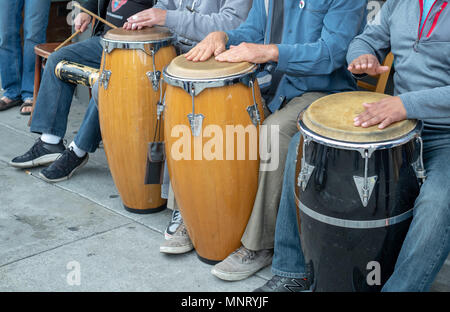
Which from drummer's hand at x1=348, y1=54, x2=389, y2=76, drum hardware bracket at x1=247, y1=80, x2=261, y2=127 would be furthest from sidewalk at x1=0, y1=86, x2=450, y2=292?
drummer's hand at x1=348, y1=54, x2=389, y2=76

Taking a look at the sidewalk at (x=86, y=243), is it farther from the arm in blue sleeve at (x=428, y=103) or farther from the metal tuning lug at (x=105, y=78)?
the arm in blue sleeve at (x=428, y=103)

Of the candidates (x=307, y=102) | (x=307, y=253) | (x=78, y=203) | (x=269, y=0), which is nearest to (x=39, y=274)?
(x=78, y=203)

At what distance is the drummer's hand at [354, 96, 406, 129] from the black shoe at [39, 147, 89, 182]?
2.08 meters

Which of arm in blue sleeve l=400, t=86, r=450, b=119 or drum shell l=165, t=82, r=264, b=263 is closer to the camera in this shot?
arm in blue sleeve l=400, t=86, r=450, b=119

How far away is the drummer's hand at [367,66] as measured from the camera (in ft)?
7.63

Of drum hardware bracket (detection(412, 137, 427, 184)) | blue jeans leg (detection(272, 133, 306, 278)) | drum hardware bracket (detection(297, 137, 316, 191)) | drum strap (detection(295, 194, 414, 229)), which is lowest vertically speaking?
blue jeans leg (detection(272, 133, 306, 278))

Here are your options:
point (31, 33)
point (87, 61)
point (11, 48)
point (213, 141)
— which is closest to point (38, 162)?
point (87, 61)

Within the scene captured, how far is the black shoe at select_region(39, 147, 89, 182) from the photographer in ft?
11.7

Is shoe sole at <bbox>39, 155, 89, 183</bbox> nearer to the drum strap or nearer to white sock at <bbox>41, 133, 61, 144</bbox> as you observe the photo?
white sock at <bbox>41, 133, 61, 144</bbox>

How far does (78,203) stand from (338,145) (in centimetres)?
183

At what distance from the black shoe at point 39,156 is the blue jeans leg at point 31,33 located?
1.26 metres

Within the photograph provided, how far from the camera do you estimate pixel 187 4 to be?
333 centimetres

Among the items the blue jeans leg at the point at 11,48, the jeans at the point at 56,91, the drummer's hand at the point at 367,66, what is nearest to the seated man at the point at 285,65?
the drummer's hand at the point at 367,66

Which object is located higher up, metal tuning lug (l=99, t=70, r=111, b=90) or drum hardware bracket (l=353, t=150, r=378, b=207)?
drum hardware bracket (l=353, t=150, r=378, b=207)
